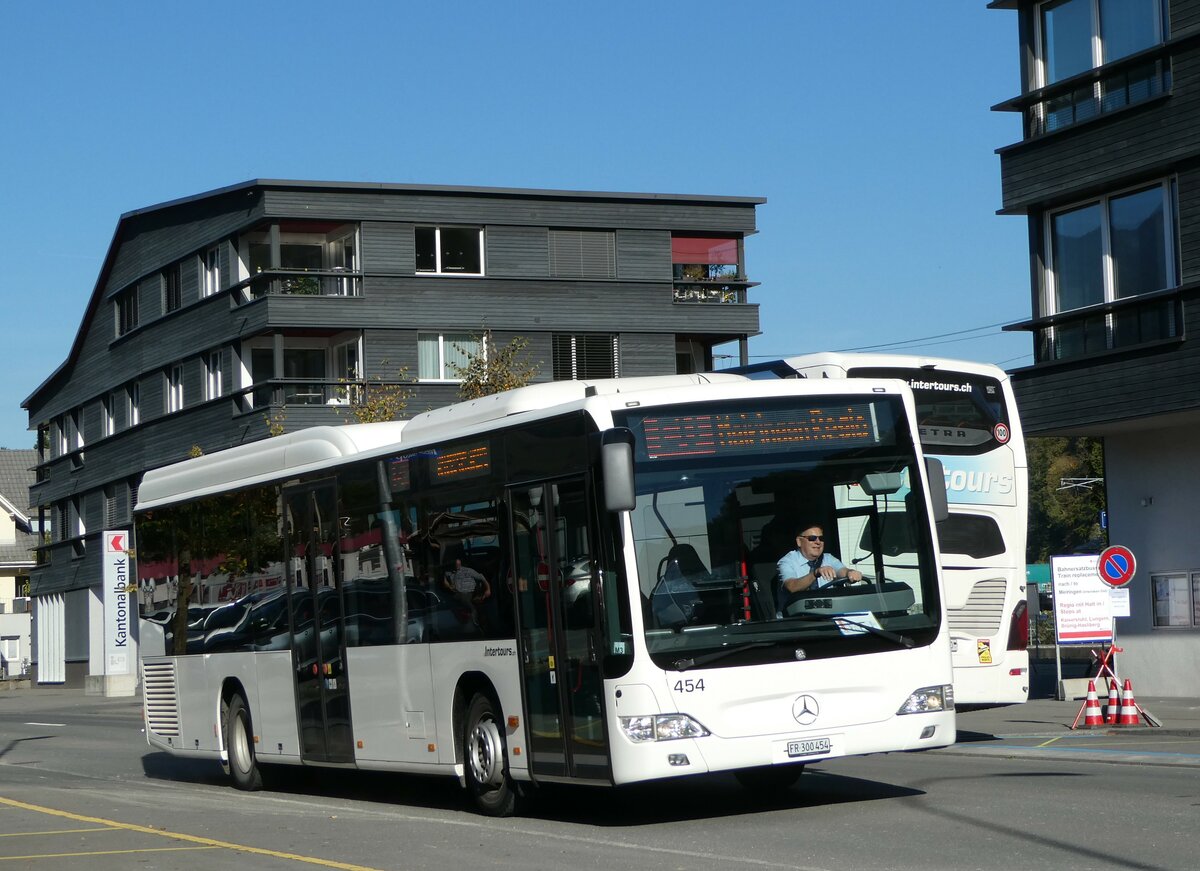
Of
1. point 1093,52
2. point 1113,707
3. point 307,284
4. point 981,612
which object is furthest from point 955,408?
point 307,284

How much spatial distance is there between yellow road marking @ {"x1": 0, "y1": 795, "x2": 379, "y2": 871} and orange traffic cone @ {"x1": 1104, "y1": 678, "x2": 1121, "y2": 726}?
1181 cm

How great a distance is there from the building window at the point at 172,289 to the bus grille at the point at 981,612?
42.1 metres

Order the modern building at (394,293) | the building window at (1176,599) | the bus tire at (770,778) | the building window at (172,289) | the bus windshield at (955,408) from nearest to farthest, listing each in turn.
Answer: the bus tire at (770,778) → the bus windshield at (955,408) → the building window at (1176,599) → the modern building at (394,293) → the building window at (172,289)

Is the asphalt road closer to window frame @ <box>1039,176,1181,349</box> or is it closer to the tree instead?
window frame @ <box>1039,176,1181,349</box>

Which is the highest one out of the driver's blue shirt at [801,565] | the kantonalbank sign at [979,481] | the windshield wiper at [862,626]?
the kantonalbank sign at [979,481]

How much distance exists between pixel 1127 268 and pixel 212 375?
33.7 m

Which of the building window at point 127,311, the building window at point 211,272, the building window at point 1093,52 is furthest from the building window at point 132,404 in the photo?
the building window at point 1093,52

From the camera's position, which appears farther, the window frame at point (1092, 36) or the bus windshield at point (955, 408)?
the window frame at point (1092, 36)

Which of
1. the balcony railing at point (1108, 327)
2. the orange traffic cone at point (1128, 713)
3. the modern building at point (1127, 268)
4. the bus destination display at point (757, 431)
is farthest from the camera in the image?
the balcony railing at point (1108, 327)

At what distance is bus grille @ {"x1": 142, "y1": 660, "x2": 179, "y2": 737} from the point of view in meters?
19.7

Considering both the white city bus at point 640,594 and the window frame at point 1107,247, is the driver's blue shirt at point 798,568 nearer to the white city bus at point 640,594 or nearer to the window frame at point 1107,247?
the white city bus at point 640,594

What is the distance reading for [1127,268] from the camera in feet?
87.5

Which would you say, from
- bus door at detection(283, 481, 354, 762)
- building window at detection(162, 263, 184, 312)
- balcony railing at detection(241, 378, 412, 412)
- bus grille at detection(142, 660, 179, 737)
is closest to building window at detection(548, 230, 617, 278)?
balcony railing at detection(241, 378, 412, 412)

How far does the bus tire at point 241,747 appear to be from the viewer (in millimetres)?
17906
